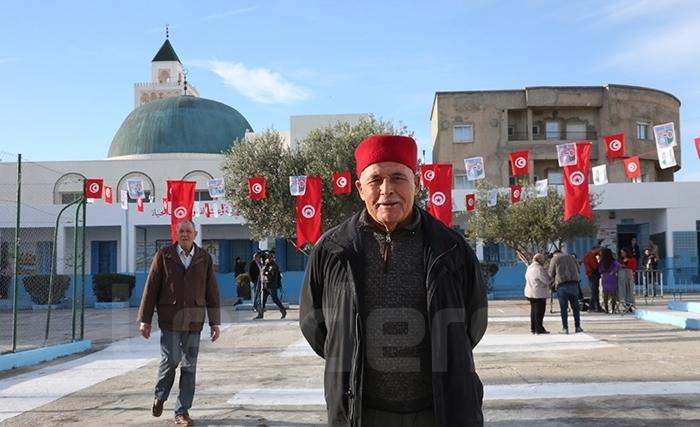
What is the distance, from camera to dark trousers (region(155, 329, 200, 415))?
6.61 metres

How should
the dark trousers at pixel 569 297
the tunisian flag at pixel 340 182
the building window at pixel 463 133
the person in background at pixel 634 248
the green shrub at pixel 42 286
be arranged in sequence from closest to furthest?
the dark trousers at pixel 569 297
the tunisian flag at pixel 340 182
the green shrub at pixel 42 286
the person in background at pixel 634 248
the building window at pixel 463 133

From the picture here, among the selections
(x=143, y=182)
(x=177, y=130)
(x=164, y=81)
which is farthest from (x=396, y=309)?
(x=164, y=81)

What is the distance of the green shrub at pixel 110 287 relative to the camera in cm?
2917

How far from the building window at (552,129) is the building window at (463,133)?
4.53m

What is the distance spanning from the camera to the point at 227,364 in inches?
427

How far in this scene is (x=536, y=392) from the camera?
758cm

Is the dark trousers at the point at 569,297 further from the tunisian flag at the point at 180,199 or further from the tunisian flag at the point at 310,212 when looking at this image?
the tunisian flag at the point at 180,199

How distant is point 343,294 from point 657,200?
104 feet

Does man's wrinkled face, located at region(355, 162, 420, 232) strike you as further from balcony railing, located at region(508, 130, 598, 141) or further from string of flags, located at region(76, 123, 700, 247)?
balcony railing, located at region(508, 130, 598, 141)

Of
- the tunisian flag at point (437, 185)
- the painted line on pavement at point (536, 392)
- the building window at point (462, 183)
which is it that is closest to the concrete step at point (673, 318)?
the painted line on pavement at point (536, 392)

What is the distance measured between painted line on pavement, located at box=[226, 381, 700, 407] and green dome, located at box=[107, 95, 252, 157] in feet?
145

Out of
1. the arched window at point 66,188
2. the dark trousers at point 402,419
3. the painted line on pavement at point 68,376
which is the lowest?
the painted line on pavement at point 68,376

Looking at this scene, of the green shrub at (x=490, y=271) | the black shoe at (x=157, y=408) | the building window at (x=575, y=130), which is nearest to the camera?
A: the black shoe at (x=157, y=408)

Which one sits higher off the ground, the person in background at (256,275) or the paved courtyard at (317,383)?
the person in background at (256,275)
